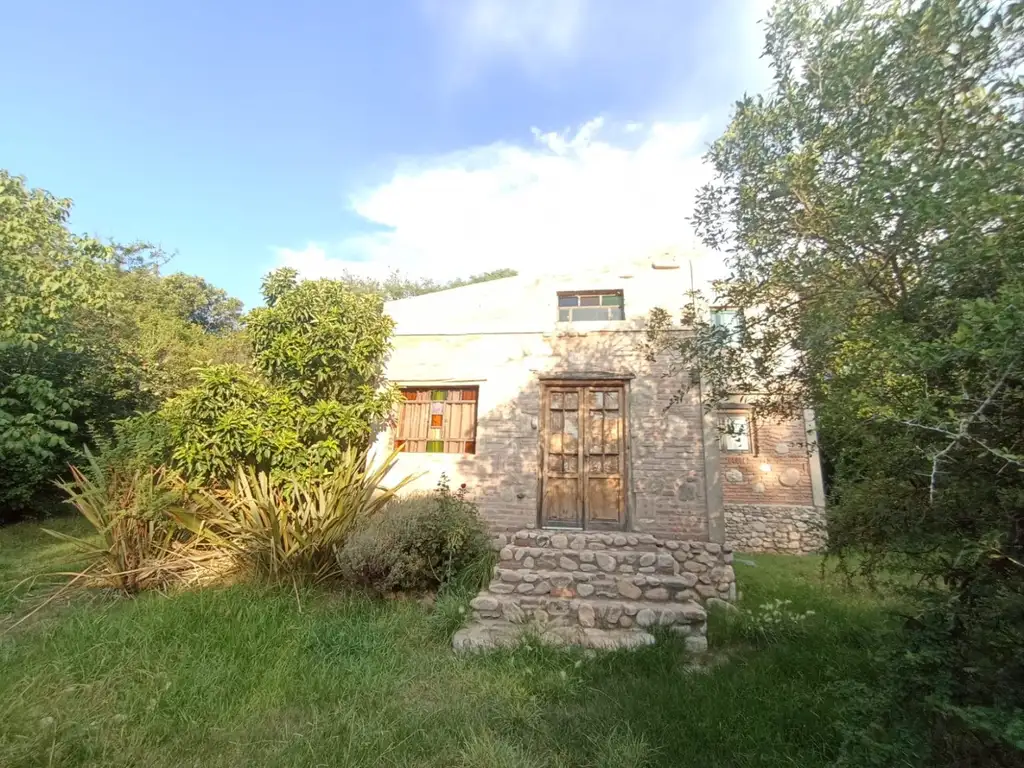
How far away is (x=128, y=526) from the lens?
5543mm

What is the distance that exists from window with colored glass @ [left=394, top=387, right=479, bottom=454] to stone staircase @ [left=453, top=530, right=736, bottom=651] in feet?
5.86

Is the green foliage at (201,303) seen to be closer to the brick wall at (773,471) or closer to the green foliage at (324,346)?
the green foliage at (324,346)

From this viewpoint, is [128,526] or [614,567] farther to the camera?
[128,526]

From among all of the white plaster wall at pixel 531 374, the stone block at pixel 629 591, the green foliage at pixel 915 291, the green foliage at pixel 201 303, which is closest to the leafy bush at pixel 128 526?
the white plaster wall at pixel 531 374

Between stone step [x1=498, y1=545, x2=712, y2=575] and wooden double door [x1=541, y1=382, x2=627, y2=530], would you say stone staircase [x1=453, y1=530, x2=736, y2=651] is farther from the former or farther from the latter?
wooden double door [x1=541, y1=382, x2=627, y2=530]

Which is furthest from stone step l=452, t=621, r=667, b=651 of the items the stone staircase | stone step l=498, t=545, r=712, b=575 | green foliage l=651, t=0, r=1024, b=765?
green foliage l=651, t=0, r=1024, b=765

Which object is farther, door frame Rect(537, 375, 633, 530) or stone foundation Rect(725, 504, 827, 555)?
stone foundation Rect(725, 504, 827, 555)

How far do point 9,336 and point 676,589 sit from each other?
799cm

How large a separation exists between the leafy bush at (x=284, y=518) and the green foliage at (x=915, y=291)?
480 cm

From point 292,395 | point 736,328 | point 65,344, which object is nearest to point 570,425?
point 736,328

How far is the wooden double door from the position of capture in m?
6.89

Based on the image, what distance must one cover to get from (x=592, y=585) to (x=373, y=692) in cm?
244

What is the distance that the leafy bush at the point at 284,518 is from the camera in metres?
5.50

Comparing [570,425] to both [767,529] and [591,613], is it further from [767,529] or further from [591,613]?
[767,529]
